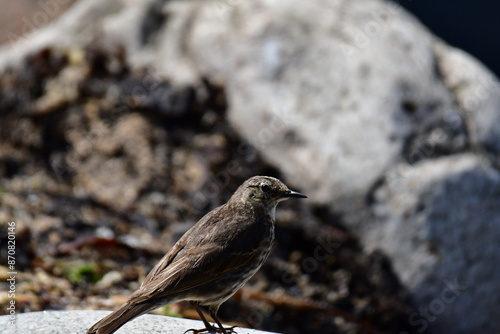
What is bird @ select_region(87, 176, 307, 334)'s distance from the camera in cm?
465

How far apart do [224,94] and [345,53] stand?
129 centimetres

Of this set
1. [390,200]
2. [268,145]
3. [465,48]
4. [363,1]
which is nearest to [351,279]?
[390,200]

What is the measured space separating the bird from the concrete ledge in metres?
0.16

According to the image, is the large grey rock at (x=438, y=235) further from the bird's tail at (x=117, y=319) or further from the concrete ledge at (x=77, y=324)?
the bird's tail at (x=117, y=319)

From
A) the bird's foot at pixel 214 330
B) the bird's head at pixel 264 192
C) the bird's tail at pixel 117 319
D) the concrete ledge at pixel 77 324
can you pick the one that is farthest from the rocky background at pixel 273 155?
the bird's tail at pixel 117 319

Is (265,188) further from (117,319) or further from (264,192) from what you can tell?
(117,319)

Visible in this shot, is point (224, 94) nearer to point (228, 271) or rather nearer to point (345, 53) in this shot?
point (345, 53)

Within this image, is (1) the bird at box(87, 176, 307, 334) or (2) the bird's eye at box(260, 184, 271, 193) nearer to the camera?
(1) the bird at box(87, 176, 307, 334)

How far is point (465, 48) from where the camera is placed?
36.2 feet

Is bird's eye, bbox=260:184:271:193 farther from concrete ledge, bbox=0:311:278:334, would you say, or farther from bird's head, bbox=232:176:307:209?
concrete ledge, bbox=0:311:278:334

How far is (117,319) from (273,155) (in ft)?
10.9

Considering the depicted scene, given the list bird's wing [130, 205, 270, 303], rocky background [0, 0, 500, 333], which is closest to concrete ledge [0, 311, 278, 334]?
bird's wing [130, 205, 270, 303]

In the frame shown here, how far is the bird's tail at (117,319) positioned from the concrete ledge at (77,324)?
377mm

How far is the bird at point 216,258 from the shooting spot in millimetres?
4652
